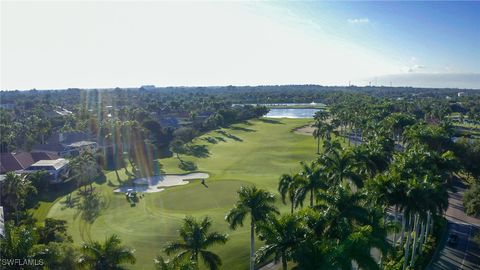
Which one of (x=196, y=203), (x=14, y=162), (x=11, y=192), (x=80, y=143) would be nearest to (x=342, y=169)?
(x=196, y=203)

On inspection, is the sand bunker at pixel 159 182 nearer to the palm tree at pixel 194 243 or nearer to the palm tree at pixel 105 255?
the palm tree at pixel 194 243

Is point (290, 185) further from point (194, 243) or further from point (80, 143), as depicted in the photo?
point (80, 143)

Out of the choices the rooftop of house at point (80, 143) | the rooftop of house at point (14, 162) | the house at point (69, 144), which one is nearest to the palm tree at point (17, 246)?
the rooftop of house at point (14, 162)

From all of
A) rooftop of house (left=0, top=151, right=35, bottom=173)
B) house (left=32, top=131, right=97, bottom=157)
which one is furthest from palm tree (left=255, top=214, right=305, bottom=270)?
house (left=32, top=131, right=97, bottom=157)

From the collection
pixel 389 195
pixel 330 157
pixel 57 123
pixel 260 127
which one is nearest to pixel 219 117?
pixel 260 127

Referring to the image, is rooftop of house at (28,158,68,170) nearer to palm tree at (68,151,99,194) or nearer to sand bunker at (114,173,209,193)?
palm tree at (68,151,99,194)

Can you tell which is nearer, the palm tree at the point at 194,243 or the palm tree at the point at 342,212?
the palm tree at the point at 342,212
